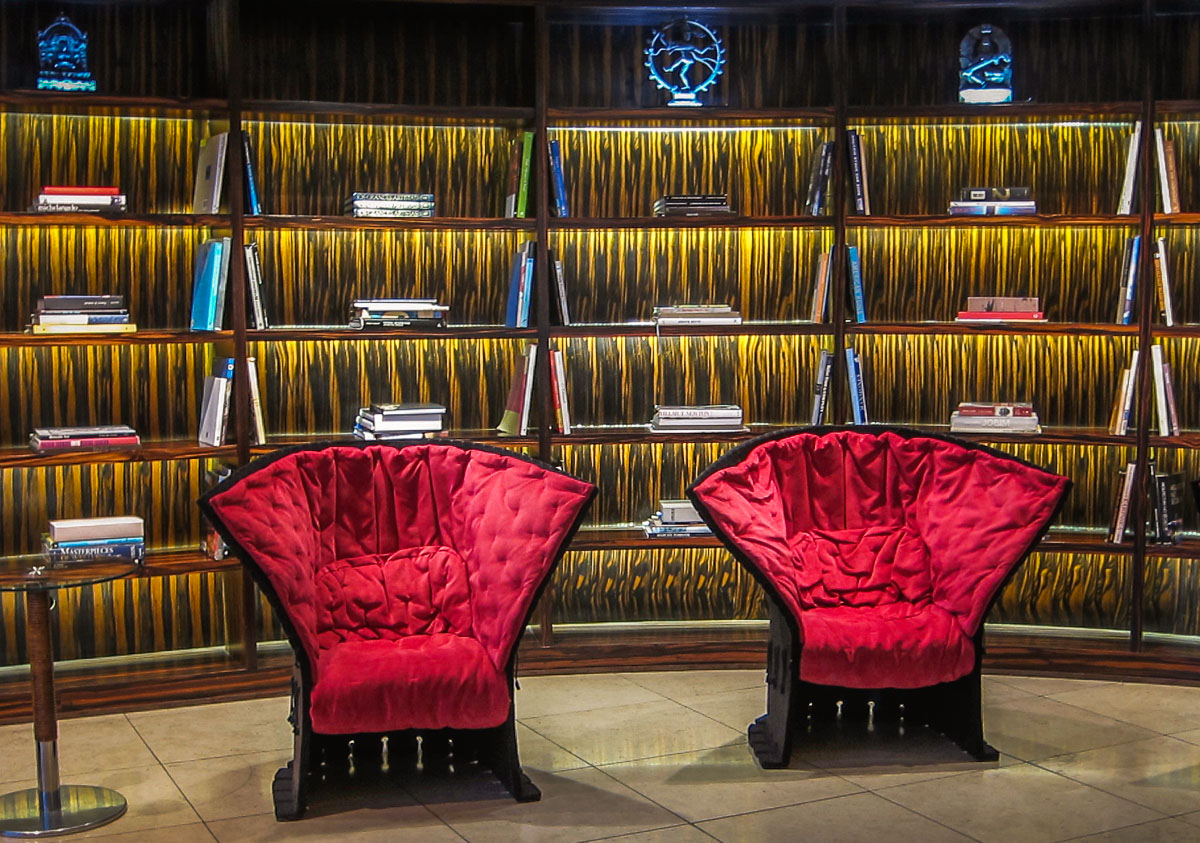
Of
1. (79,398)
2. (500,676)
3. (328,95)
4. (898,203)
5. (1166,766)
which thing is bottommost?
(1166,766)

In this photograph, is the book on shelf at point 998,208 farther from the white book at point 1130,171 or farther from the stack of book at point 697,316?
the stack of book at point 697,316

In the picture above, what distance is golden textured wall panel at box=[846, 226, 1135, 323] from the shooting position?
5723 millimetres

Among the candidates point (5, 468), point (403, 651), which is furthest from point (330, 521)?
point (5, 468)

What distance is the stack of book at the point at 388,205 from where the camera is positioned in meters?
5.29

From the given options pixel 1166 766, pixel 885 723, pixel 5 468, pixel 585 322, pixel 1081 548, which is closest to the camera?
pixel 1166 766

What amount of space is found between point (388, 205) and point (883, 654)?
249cm

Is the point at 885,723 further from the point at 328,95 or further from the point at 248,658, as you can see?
the point at 328,95

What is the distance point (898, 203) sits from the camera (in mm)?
5816

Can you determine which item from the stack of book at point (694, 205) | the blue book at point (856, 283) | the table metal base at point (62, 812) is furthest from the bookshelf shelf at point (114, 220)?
the blue book at point (856, 283)

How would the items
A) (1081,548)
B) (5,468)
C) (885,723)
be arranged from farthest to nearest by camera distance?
(1081,548) < (5,468) < (885,723)

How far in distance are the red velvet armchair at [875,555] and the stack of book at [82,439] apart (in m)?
2.11

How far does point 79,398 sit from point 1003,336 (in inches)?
144

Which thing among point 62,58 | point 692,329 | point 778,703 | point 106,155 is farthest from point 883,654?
point 62,58

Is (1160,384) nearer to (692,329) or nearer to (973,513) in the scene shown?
(973,513)
